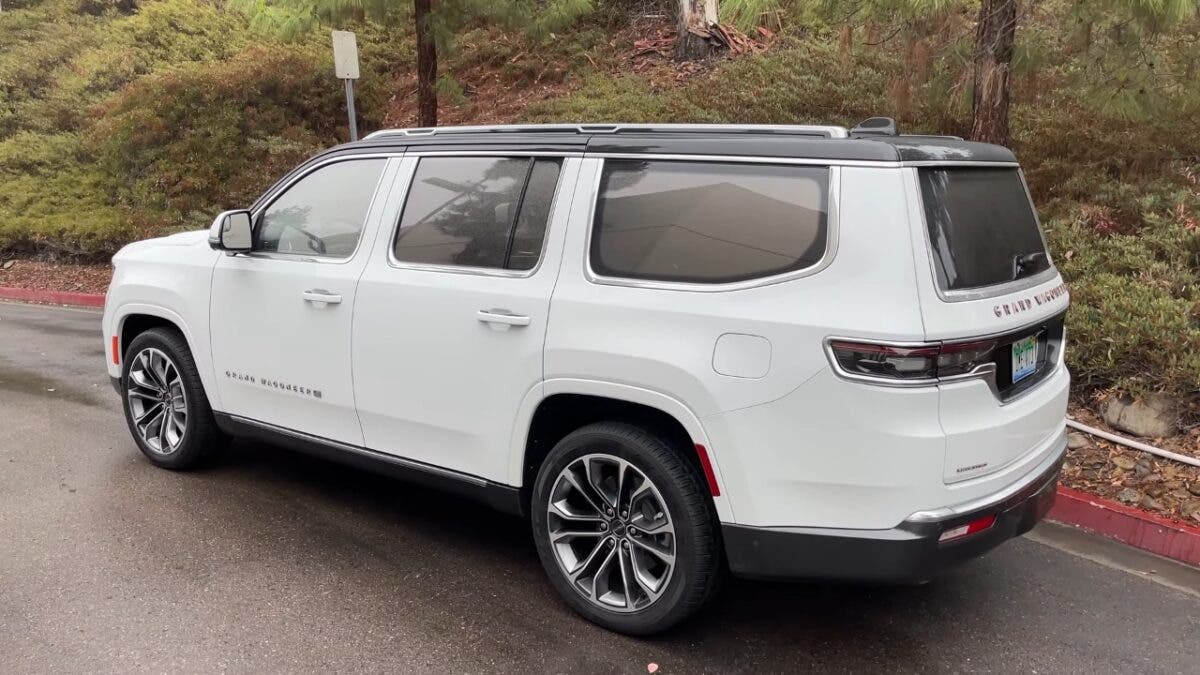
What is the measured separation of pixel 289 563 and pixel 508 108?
11.3 m

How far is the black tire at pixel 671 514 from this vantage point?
304cm

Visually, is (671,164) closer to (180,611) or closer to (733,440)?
(733,440)

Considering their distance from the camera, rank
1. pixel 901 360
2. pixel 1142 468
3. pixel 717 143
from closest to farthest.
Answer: pixel 901 360 → pixel 717 143 → pixel 1142 468

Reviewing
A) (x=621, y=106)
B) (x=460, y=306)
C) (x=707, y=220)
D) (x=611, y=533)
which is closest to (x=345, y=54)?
(x=621, y=106)

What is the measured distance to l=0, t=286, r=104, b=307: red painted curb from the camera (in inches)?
438

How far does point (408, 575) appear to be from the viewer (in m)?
3.78

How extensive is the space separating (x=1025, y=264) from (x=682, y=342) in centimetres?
134

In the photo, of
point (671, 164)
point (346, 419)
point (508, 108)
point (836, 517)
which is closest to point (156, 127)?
point (508, 108)

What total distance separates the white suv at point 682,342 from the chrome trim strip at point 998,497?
10 millimetres

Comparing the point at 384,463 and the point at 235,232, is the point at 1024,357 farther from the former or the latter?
the point at 235,232

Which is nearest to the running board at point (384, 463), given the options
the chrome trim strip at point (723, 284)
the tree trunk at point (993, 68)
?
the chrome trim strip at point (723, 284)

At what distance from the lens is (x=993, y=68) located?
6340mm

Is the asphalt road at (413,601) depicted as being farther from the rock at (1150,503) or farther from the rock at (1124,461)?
the rock at (1124,461)

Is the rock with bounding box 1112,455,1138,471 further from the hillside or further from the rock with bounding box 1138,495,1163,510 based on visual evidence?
the hillside
